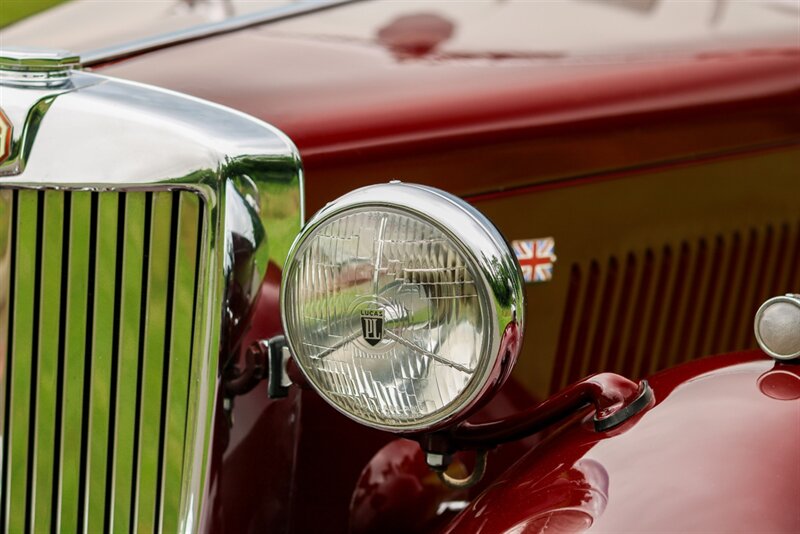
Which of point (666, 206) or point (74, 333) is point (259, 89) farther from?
point (666, 206)

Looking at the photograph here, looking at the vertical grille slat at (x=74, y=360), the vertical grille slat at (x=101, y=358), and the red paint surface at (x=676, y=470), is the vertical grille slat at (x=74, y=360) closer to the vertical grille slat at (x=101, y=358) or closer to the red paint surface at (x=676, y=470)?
the vertical grille slat at (x=101, y=358)

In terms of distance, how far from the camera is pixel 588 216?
1.88 m

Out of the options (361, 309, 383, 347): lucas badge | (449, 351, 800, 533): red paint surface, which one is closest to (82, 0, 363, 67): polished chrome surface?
(361, 309, 383, 347): lucas badge

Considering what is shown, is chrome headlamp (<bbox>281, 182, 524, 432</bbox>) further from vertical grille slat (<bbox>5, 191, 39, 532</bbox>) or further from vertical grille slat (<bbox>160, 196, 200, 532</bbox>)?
vertical grille slat (<bbox>5, 191, 39, 532</bbox>)

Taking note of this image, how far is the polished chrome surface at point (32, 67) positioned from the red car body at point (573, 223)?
13 cm

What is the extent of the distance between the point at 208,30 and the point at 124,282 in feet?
1.84

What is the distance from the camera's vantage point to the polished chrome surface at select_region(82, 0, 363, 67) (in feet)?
5.69

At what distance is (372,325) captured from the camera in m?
1.25

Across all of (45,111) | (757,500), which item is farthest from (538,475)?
(45,111)

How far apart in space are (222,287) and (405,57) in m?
0.57

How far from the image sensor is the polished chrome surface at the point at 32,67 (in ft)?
4.96

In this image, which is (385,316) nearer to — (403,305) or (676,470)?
(403,305)

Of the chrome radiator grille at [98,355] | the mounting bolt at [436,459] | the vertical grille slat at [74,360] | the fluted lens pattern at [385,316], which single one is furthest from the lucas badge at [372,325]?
the vertical grille slat at [74,360]

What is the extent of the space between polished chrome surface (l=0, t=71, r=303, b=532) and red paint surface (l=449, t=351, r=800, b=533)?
39 cm
